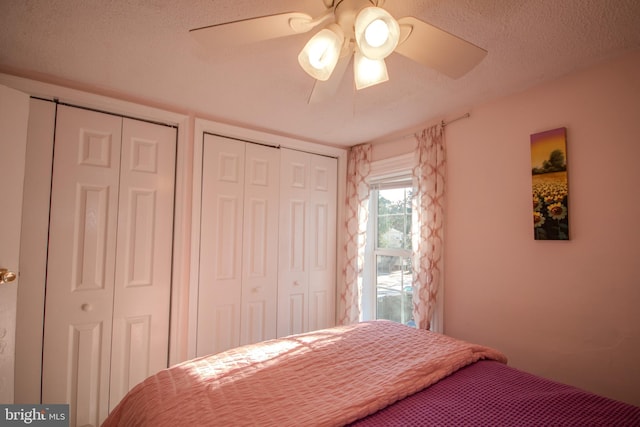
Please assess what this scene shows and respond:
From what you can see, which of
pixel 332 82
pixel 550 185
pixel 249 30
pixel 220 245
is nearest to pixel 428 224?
pixel 550 185

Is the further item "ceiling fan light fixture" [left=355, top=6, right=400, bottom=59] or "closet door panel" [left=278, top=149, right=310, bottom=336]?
"closet door panel" [left=278, top=149, right=310, bottom=336]

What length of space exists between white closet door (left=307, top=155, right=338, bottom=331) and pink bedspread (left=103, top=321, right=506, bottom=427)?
127cm

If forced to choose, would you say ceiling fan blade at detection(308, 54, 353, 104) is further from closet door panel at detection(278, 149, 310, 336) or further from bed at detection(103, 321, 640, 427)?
closet door panel at detection(278, 149, 310, 336)

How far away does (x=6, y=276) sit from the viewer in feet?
4.69

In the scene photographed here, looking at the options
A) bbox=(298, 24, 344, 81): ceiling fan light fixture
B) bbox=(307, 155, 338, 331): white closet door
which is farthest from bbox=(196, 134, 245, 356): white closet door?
bbox=(298, 24, 344, 81): ceiling fan light fixture

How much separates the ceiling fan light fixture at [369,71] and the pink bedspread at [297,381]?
116 cm

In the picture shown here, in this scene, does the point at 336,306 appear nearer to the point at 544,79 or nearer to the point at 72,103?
the point at 544,79

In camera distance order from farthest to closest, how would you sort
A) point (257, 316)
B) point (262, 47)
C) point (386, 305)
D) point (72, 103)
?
point (386, 305) → point (257, 316) → point (72, 103) → point (262, 47)

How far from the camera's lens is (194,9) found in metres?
1.21

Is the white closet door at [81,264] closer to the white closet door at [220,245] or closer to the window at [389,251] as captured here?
the white closet door at [220,245]

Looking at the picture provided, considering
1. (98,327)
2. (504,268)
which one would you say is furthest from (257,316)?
(504,268)

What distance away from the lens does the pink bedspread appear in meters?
0.94

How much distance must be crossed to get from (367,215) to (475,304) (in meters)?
1.22

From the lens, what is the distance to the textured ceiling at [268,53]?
46.8 inches
